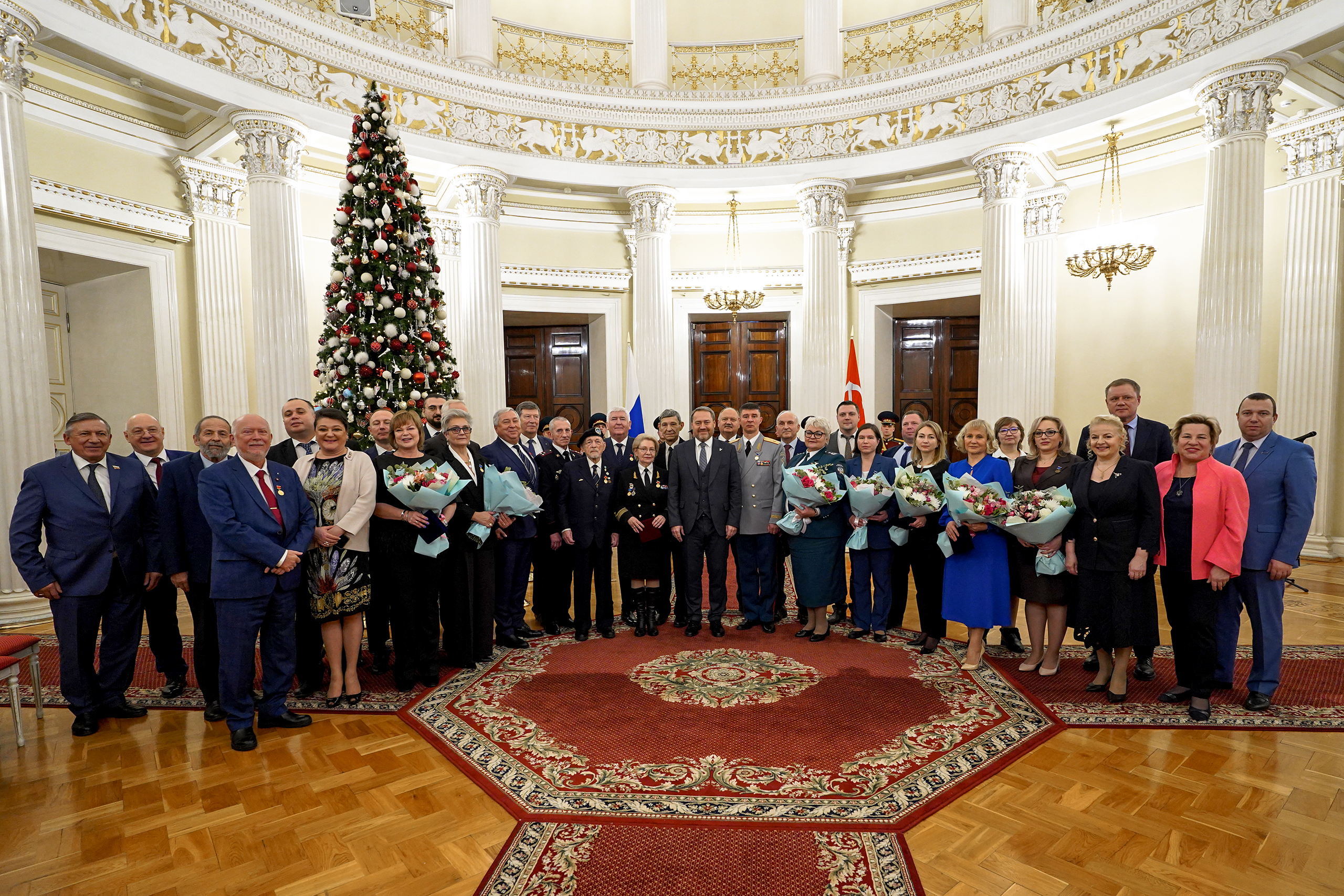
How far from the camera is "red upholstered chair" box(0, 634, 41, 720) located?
11.8 feet

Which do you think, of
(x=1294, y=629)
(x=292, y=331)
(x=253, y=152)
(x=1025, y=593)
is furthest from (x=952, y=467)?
(x=253, y=152)

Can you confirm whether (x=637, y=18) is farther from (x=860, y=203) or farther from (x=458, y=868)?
(x=458, y=868)

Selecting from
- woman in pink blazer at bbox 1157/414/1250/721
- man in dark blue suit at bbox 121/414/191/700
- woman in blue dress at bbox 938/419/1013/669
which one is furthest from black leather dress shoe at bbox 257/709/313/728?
woman in pink blazer at bbox 1157/414/1250/721

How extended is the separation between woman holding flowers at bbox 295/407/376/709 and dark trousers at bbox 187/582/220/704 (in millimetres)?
558

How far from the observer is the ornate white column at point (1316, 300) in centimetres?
777

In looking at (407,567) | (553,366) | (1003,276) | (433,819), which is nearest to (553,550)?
(407,567)

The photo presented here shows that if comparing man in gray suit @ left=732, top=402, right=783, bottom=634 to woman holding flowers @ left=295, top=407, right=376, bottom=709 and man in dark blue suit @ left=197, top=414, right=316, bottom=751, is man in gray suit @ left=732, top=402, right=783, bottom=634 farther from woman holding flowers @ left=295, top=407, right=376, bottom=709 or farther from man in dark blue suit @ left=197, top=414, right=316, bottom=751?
man in dark blue suit @ left=197, top=414, right=316, bottom=751

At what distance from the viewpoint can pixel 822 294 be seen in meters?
10.2

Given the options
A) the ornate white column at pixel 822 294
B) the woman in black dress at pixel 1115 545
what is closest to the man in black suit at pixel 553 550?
the woman in black dress at pixel 1115 545

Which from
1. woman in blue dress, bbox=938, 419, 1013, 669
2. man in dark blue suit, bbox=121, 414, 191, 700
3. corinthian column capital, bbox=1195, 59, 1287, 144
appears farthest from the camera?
corinthian column capital, bbox=1195, 59, 1287, 144

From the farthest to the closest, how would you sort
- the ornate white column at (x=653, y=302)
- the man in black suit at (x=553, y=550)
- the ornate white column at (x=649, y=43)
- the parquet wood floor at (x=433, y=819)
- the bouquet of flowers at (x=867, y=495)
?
1. the ornate white column at (x=653, y=302)
2. the ornate white column at (x=649, y=43)
3. the man in black suit at (x=553, y=550)
4. the bouquet of flowers at (x=867, y=495)
5. the parquet wood floor at (x=433, y=819)

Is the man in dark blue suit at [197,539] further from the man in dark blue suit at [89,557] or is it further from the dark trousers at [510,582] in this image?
the dark trousers at [510,582]

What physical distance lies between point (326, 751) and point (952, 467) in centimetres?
388

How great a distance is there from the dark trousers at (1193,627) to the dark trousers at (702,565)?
2.71m
